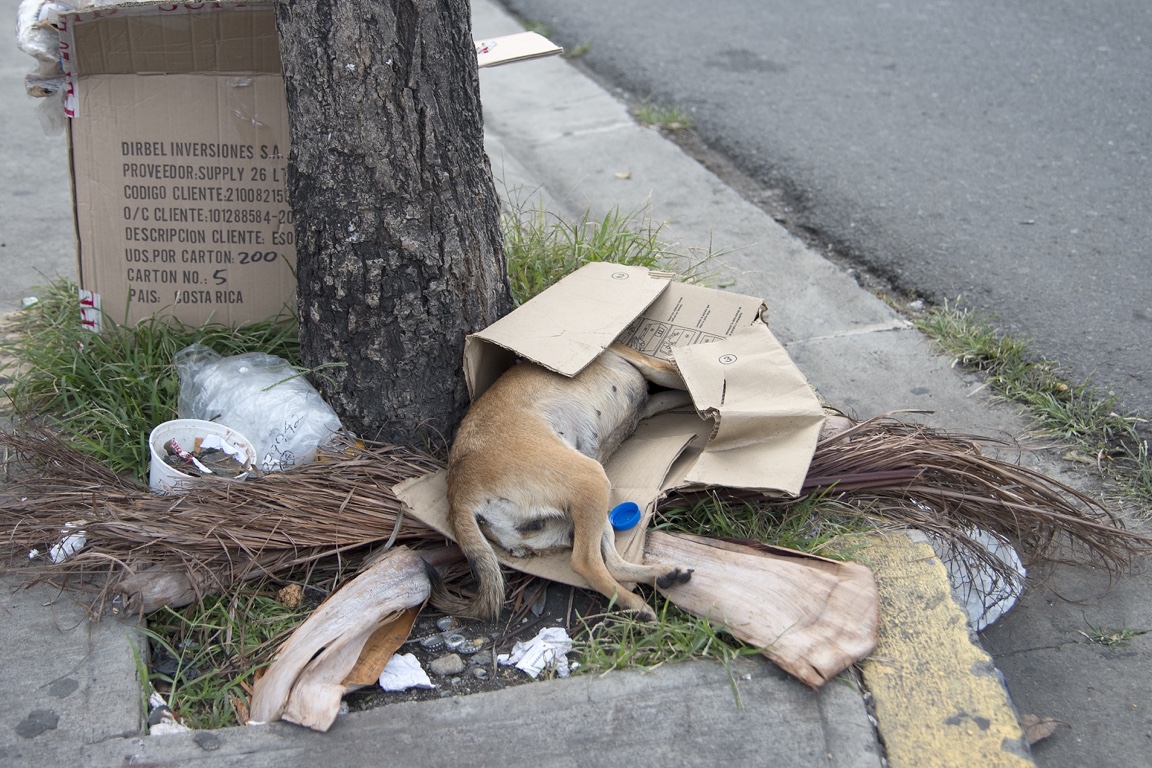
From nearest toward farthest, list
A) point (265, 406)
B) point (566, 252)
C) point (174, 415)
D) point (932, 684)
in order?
point (932, 684) → point (265, 406) → point (174, 415) → point (566, 252)

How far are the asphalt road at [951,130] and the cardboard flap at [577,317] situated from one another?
1.72 m

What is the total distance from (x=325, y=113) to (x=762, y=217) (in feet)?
9.12

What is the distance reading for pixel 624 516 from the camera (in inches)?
102

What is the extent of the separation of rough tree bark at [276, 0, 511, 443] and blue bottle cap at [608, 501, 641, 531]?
71 centimetres

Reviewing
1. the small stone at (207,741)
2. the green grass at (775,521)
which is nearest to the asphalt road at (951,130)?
the green grass at (775,521)

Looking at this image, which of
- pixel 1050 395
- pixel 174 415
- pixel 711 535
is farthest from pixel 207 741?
pixel 1050 395

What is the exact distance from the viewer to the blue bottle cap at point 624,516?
2.57 meters

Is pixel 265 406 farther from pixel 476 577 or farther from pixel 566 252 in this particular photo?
pixel 566 252

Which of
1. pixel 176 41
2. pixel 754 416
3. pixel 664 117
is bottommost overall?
pixel 754 416

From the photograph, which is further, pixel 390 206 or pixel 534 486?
pixel 390 206

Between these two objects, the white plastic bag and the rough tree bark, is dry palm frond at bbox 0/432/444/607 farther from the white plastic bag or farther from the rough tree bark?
the rough tree bark

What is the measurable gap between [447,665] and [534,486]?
1.74 ft

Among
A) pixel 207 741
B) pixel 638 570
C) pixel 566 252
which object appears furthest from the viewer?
pixel 566 252

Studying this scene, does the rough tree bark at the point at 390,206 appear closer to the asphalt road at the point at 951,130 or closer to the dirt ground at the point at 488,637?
the dirt ground at the point at 488,637
